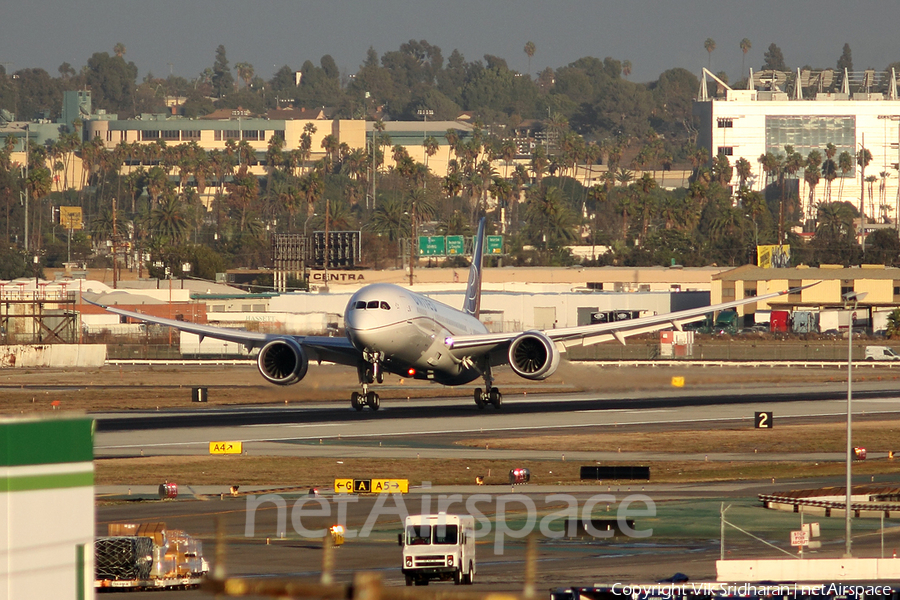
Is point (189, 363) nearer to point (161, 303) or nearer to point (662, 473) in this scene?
point (161, 303)

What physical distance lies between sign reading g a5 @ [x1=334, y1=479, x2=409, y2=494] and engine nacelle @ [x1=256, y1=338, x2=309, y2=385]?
52.8ft

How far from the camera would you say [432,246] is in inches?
7485

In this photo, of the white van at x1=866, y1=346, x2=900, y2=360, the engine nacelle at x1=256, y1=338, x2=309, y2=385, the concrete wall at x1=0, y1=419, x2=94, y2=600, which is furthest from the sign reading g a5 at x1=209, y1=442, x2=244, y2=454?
the white van at x1=866, y1=346, x2=900, y2=360

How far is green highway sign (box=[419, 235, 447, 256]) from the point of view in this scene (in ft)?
621

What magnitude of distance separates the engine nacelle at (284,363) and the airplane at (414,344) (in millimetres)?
48

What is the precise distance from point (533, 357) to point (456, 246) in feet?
426

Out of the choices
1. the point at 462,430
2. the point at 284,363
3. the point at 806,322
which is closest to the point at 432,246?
the point at 806,322

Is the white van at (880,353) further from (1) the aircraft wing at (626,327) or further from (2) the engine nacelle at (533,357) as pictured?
(2) the engine nacelle at (533,357)

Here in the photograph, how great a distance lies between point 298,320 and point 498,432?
250 ft

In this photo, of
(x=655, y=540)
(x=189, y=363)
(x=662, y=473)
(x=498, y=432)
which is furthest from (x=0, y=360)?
(x=655, y=540)

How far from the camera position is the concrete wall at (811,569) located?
2781 centimetres

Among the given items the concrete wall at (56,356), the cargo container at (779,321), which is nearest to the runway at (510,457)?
the concrete wall at (56,356)

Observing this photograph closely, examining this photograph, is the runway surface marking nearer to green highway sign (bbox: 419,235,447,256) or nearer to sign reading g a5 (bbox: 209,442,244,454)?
sign reading g a5 (bbox: 209,442,244,454)

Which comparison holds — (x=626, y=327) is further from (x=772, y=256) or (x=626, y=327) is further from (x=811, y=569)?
(x=772, y=256)
